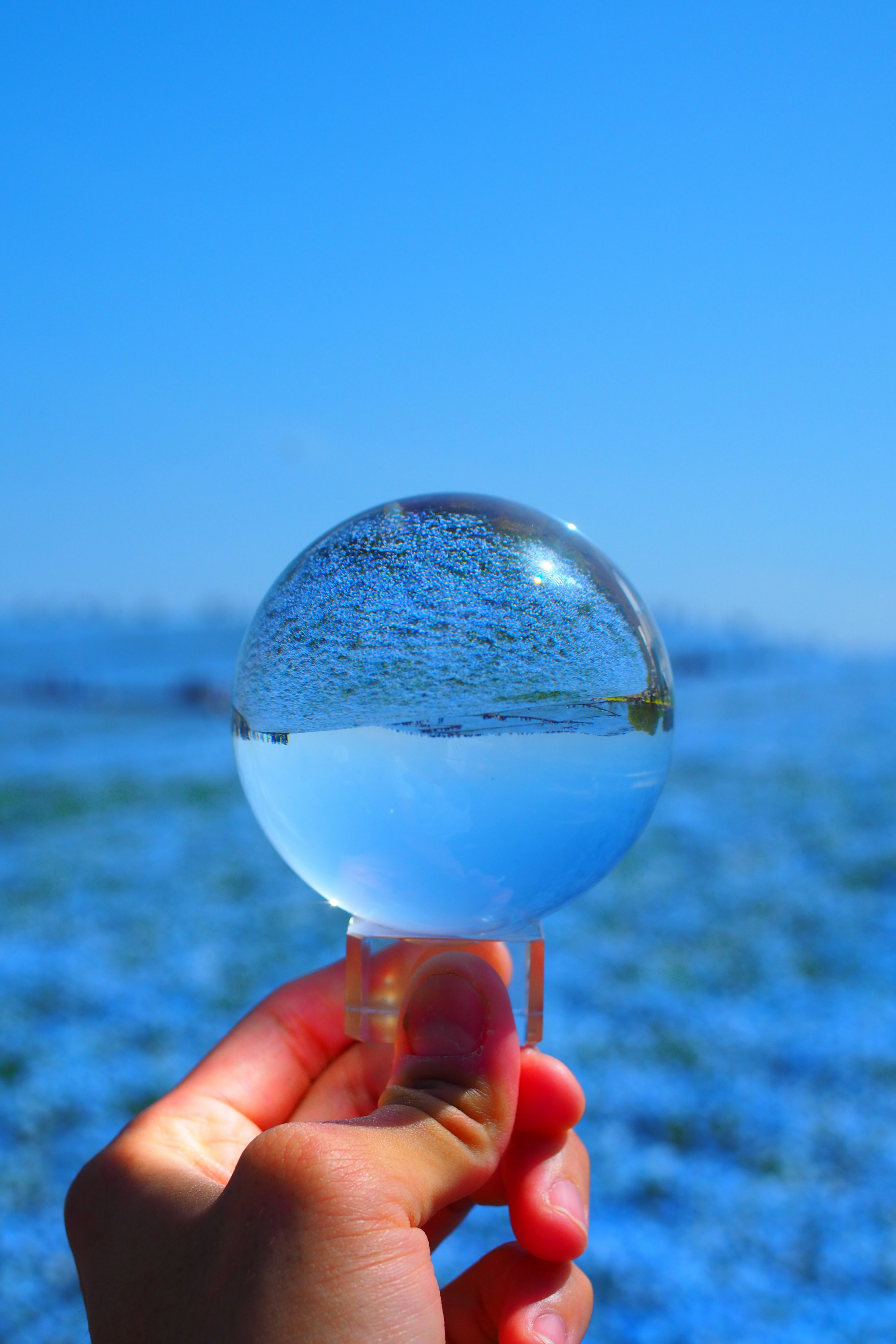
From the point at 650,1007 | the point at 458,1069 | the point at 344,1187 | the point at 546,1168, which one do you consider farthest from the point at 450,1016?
the point at 650,1007

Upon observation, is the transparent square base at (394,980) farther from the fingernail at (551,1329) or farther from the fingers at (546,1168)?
the fingernail at (551,1329)

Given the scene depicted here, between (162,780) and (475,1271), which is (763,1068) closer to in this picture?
(475,1271)

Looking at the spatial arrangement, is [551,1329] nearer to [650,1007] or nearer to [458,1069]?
[458,1069]

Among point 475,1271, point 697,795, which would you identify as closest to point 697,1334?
point 475,1271

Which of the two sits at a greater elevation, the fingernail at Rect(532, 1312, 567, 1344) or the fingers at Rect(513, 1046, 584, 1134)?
the fingers at Rect(513, 1046, 584, 1134)

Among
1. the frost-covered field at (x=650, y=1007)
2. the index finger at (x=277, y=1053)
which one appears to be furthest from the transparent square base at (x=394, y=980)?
the frost-covered field at (x=650, y=1007)

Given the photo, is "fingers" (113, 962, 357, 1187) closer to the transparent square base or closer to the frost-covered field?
the transparent square base

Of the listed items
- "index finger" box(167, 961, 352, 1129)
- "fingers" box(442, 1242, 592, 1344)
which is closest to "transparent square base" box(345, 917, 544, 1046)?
"index finger" box(167, 961, 352, 1129)
